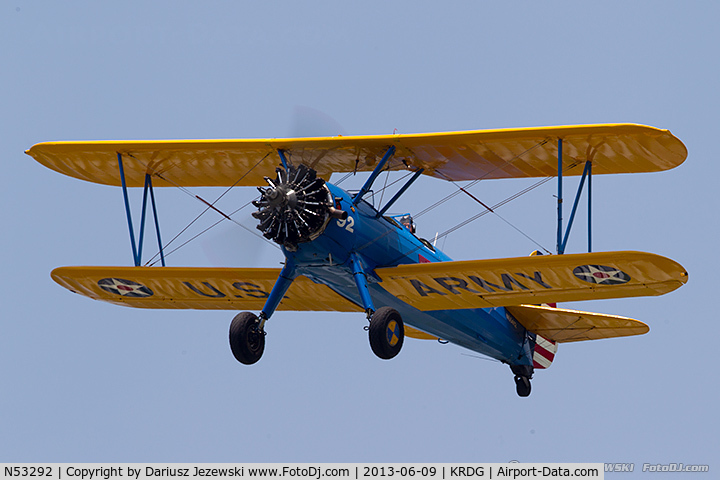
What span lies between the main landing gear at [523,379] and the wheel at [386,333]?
574 centimetres

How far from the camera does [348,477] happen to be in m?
16.2

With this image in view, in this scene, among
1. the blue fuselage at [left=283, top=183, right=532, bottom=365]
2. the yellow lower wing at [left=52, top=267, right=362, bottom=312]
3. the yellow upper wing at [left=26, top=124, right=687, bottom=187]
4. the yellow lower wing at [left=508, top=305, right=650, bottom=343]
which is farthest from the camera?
the yellow lower wing at [left=508, top=305, right=650, bottom=343]

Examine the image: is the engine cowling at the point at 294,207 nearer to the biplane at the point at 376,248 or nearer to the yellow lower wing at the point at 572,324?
the biplane at the point at 376,248

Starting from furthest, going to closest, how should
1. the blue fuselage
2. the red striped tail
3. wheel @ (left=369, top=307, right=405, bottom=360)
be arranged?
Answer: the red striped tail < the blue fuselage < wheel @ (left=369, top=307, right=405, bottom=360)

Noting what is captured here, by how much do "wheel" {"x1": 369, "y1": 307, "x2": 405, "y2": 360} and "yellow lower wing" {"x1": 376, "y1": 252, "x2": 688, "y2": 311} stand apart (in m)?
1.31

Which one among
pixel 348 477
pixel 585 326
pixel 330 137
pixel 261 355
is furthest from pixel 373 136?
pixel 585 326

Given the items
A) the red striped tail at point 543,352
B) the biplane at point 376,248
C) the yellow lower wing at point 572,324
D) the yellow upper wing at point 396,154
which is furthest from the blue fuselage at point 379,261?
the red striped tail at point 543,352

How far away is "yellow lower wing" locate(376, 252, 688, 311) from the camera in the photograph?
636 inches

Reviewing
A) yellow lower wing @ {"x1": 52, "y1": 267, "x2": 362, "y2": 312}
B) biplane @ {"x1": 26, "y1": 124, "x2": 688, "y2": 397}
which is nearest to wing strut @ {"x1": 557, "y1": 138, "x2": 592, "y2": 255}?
biplane @ {"x1": 26, "y1": 124, "x2": 688, "y2": 397}

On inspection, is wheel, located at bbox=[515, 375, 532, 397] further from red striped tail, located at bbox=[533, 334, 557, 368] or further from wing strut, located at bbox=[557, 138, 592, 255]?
wing strut, located at bbox=[557, 138, 592, 255]

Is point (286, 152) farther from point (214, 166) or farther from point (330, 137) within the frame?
point (214, 166)

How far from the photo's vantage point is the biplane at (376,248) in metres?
16.2

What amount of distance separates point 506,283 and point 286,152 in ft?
11.2

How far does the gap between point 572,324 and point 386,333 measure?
591 centimetres
